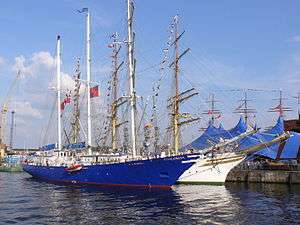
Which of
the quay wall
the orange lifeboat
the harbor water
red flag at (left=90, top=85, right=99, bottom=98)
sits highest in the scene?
red flag at (left=90, top=85, right=99, bottom=98)

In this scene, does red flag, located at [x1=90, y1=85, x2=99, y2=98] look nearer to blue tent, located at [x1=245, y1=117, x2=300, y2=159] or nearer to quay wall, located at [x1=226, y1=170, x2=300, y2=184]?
quay wall, located at [x1=226, y1=170, x2=300, y2=184]

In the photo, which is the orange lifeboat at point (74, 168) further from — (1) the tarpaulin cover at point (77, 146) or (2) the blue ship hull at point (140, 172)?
(1) the tarpaulin cover at point (77, 146)

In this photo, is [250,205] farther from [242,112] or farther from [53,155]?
[242,112]

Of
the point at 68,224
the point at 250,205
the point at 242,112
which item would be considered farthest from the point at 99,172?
the point at 242,112

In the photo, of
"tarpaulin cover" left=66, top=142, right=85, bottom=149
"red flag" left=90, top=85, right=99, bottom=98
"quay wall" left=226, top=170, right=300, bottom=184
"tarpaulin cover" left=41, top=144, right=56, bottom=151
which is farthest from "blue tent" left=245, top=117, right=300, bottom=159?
"tarpaulin cover" left=41, top=144, right=56, bottom=151

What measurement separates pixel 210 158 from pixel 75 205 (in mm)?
28506

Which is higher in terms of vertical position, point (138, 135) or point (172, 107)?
point (172, 107)

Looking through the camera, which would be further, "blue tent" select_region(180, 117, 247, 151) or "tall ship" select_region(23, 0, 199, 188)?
"blue tent" select_region(180, 117, 247, 151)

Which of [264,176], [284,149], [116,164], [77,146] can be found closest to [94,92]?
[77,146]

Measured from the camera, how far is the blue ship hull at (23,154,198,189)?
A: 5481cm

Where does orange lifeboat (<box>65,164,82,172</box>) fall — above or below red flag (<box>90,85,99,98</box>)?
below

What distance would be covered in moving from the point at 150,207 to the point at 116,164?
772 inches

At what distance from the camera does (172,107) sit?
77500 mm

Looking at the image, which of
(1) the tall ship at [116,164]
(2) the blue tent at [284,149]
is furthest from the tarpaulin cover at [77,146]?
(2) the blue tent at [284,149]
